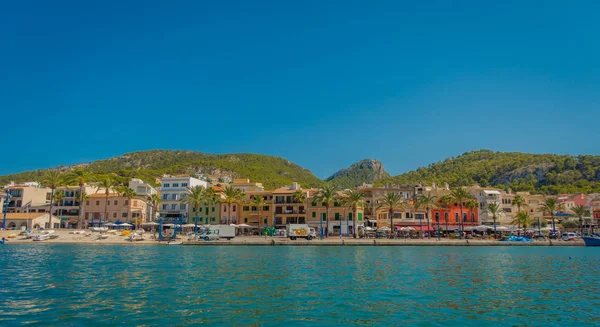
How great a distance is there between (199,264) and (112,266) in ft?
23.3

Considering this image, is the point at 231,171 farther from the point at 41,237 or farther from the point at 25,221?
the point at 41,237

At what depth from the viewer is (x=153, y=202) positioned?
101625mm

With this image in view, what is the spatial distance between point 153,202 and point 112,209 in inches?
342

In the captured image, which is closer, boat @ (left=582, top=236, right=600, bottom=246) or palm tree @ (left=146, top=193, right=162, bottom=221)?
boat @ (left=582, top=236, right=600, bottom=246)

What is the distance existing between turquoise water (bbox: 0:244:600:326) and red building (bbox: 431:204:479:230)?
5942 cm

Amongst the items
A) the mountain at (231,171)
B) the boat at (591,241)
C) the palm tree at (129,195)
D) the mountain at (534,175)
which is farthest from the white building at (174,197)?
the boat at (591,241)

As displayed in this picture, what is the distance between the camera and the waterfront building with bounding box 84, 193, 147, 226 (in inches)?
3880

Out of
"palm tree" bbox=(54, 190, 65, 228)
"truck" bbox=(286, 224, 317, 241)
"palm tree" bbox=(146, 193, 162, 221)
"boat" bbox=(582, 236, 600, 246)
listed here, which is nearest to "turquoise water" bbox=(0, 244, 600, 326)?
"truck" bbox=(286, 224, 317, 241)

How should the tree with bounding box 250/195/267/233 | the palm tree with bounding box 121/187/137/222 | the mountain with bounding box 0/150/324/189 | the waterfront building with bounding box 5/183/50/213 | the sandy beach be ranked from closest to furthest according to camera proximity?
the sandy beach → the palm tree with bounding box 121/187/137/222 → the tree with bounding box 250/195/267/233 → the waterfront building with bounding box 5/183/50/213 → the mountain with bounding box 0/150/324/189

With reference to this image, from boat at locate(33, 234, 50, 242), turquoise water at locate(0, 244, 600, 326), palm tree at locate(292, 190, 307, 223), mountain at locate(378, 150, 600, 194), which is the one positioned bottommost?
turquoise water at locate(0, 244, 600, 326)

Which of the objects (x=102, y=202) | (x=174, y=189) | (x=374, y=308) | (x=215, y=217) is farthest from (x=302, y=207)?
(x=374, y=308)

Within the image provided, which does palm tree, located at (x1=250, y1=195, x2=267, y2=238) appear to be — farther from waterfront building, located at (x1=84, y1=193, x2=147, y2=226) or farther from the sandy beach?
waterfront building, located at (x1=84, y1=193, x2=147, y2=226)

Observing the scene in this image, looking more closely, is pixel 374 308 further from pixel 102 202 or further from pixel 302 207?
pixel 102 202

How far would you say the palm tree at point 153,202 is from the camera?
9994cm
